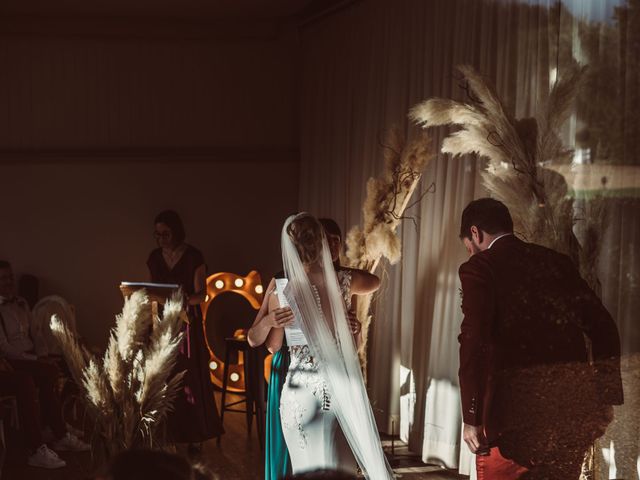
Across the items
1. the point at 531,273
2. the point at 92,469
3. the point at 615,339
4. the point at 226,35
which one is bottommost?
the point at 92,469

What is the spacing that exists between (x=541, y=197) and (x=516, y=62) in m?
1.55

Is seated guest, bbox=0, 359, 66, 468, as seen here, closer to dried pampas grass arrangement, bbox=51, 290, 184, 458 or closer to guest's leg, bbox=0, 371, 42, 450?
guest's leg, bbox=0, 371, 42, 450

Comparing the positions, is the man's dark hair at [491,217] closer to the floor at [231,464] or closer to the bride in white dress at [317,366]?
the bride in white dress at [317,366]

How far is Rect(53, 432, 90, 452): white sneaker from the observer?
574cm

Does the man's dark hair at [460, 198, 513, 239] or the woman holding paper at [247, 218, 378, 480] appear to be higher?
the man's dark hair at [460, 198, 513, 239]

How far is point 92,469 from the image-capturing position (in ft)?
9.05

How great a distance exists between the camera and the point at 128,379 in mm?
2789

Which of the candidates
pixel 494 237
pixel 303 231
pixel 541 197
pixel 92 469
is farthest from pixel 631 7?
pixel 92 469

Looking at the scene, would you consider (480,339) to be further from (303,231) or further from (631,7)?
(631,7)

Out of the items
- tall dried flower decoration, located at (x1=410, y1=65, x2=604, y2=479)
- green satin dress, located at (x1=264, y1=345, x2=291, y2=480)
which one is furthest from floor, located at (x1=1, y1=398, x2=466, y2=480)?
tall dried flower decoration, located at (x1=410, y1=65, x2=604, y2=479)

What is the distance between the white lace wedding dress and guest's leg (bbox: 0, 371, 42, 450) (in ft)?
8.19

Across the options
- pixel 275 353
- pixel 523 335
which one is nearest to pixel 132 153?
pixel 275 353

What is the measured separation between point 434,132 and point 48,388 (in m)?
3.01

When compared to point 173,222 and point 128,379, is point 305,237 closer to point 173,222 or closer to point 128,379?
point 128,379
